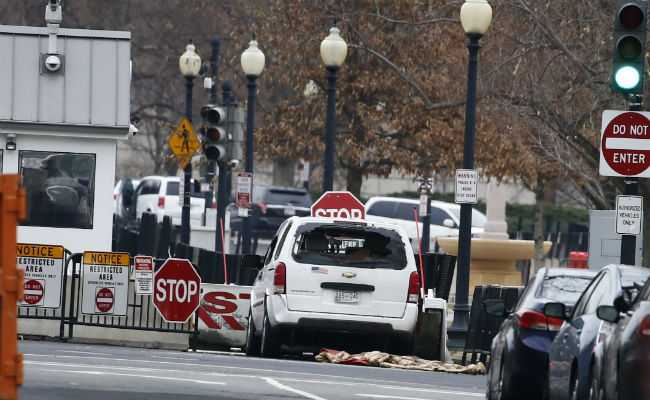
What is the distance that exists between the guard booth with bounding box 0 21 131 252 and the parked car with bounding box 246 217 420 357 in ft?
15.4

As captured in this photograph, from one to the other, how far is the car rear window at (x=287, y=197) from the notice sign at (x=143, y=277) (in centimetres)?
3227

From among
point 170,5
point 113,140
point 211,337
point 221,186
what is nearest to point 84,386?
point 211,337

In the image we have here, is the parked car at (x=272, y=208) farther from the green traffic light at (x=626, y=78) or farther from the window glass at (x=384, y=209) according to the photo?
the green traffic light at (x=626, y=78)

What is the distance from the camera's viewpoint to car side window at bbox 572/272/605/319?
13336 millimetres

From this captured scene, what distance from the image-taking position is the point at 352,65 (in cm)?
4869

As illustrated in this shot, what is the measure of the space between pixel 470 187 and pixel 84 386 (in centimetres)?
1134

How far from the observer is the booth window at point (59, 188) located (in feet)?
79.5

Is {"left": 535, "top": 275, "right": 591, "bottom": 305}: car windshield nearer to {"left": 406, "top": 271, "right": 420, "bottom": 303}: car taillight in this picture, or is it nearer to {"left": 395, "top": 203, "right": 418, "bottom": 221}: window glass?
{"left": 406, "top": 271, "right": 420, "bottom": 303}: car taillight

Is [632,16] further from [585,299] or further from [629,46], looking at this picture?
[585,299]

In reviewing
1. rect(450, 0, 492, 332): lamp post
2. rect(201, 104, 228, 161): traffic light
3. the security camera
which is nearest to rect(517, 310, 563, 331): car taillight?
rect(450, 0, 492, 332): lamp post

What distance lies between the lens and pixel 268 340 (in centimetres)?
2036

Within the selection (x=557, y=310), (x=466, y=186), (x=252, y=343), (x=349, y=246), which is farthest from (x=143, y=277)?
(x=557, y=310)

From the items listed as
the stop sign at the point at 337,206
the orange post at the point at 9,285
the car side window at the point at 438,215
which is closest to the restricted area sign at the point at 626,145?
the stop sign at the point at 337,206

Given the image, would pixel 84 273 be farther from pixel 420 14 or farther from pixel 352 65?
pixel 352 65
